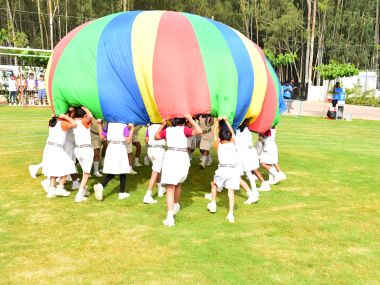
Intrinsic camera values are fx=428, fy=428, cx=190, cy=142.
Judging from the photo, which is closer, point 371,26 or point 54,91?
point 54,91

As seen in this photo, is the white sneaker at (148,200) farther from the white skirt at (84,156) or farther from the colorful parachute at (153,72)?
the colorful parachute at (153,72)

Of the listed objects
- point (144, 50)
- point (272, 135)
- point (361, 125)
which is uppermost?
point (144, 50)

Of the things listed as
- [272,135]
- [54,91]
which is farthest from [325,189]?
[54,91]

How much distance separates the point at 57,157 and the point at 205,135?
11.5ft

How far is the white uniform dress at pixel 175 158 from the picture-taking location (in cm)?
582

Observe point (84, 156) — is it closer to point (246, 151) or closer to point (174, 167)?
point (174, 167)

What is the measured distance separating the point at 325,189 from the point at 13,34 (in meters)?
34.2

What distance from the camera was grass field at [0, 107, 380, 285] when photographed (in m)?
4.33

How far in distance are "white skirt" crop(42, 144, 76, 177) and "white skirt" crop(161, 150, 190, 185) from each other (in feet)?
6.09

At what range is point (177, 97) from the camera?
6.29m

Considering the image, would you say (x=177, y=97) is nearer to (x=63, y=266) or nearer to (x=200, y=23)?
(x=200, y=23)

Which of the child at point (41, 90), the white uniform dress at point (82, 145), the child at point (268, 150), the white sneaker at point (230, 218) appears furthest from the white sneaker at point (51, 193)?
the child at point (41, 90)

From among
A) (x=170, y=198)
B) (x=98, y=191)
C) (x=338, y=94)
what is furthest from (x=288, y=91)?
(x=170, y=198)

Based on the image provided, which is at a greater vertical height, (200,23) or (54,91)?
(200,23)
